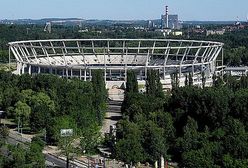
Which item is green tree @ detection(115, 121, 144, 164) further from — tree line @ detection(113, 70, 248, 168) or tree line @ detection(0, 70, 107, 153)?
tree line @ detection(0, 70, 107, 153)

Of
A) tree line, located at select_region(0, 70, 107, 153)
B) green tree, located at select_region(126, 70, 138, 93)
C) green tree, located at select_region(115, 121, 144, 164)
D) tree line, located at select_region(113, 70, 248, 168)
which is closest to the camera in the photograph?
tree line, located at select_region(113, 70, 248, 168)

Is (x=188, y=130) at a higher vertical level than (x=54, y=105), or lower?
higher

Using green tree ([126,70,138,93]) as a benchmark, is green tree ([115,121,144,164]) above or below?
below

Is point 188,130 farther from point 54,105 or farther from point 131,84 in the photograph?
point 131,84

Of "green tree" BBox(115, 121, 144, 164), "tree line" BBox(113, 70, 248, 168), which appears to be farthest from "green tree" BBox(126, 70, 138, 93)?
"green tree" BBox(115, 121, 144, 164)

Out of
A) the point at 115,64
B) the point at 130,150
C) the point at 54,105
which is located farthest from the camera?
the point at 115,64

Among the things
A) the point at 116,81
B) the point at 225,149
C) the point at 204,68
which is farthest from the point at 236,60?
the point at 225,149

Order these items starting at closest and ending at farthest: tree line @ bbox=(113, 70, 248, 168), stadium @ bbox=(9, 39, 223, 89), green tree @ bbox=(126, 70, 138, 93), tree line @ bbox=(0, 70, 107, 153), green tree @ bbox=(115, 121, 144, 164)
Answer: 1. tree line @ bbox=(113, 70, 248, 168)
2. green tree @ bbox=(115, 121, 144, 164)
3. tree line @ bbox=(0, 70, 107, 153)
4. green tree @ bbox=(126, 70, 138, 93)
5. stadium @ bbox=(9, 39, 223, 89)

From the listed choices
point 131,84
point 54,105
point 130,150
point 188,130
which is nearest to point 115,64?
point 131,84

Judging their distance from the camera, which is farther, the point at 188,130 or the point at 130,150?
the point at 188,130

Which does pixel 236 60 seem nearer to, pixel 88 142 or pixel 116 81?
pixel 116 81

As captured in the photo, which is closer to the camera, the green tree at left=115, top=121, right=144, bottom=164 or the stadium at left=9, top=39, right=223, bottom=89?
the green tree at left=115, top=121, right=144, bottom=164
